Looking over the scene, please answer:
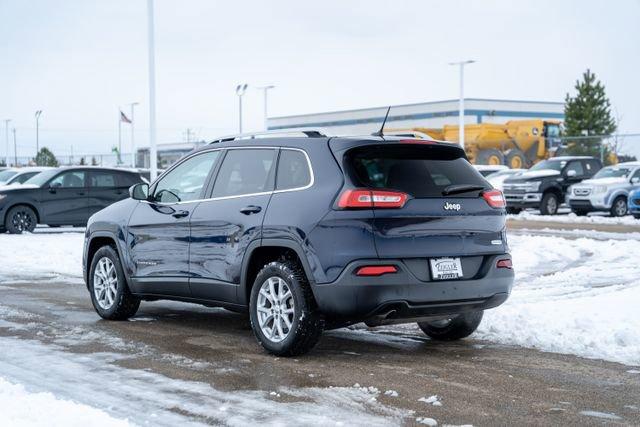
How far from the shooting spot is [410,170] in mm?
6848

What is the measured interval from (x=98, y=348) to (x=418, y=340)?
105 inches

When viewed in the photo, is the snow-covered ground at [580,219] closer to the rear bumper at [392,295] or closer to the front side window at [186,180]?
the front side window at [186,180]

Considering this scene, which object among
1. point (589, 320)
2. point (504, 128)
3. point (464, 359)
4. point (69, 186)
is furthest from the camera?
point (504, 128)

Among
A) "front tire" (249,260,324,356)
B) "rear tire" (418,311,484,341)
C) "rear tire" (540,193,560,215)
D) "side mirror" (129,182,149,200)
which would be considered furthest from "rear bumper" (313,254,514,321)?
"rear tire" (540,193,560,215)

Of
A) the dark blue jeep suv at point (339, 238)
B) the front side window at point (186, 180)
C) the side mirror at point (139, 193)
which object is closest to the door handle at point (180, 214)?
the dark blue jeep suv at point (339, 238)

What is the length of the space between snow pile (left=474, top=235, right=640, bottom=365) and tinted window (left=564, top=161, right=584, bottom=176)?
15.0 metres

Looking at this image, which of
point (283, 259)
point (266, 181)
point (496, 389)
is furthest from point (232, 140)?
point (496, 389)

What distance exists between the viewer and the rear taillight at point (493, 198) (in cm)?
714

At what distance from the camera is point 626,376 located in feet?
20.4

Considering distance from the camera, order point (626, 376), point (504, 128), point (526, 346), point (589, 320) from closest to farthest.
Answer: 1. point (626, 376)
2. point (526, 346)
3. point (589, 320)
4. point (504, 128)

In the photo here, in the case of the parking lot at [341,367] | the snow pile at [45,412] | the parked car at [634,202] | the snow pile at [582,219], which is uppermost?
the parked car at [634,202]

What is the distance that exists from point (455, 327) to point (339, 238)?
5.74ft

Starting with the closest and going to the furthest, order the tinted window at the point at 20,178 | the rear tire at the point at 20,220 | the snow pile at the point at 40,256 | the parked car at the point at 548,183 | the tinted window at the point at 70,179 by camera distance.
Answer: the snow pile at the point at 40,256, the rear tire at the point at 20,220, the tinted window at the point at 70,179, the tinted window at the point at 20,178, the parked car at the point at 548,183

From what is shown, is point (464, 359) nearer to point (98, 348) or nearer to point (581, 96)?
point (98, 348)
